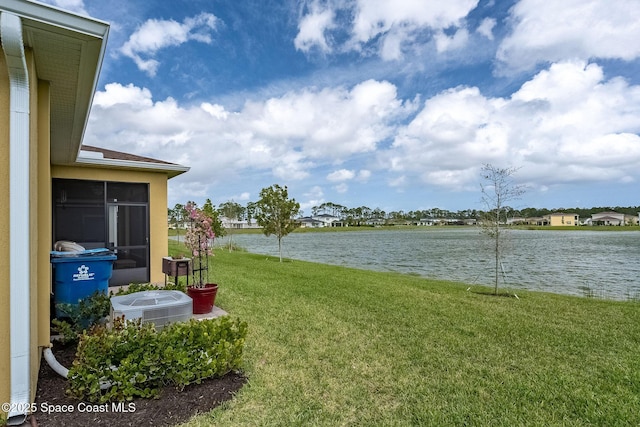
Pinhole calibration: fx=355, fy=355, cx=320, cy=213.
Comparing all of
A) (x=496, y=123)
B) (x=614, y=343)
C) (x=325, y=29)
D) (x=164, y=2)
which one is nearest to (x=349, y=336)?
(x=614, y=343)

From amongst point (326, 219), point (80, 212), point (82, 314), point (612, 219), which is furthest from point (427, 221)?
point (82, 314)

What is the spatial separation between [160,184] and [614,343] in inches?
334

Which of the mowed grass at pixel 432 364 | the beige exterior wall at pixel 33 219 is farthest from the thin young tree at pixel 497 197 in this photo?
the beige exterior wall at pixel 33 219

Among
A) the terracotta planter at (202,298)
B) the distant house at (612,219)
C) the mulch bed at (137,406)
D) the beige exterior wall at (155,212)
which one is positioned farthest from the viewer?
the distant house at (612,219)

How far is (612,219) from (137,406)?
3953 inches

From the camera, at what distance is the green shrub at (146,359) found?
2.75 metres

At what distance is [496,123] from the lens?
1689 cm

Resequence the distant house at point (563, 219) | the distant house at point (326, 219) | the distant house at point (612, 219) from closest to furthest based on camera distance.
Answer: the distant house at point (612, 219)
the distant house at point (563, 219)
the distant house at point (326, 219)

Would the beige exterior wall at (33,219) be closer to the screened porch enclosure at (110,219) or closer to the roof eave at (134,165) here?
the roof eave at (134,165)

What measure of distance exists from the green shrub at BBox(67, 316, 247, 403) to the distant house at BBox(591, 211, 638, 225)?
95775 millimetres

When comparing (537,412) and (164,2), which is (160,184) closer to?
(164,2)

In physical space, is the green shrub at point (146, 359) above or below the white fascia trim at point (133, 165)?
below

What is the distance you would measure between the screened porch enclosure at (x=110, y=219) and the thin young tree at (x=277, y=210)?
364 inches

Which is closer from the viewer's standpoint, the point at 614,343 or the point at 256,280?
the point at 614,343
